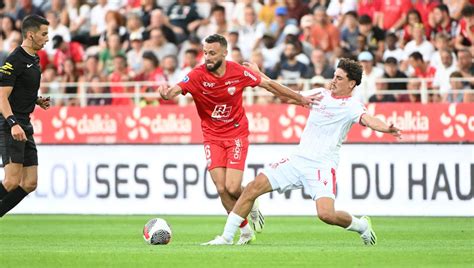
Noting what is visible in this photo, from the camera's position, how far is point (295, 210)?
20906 mm

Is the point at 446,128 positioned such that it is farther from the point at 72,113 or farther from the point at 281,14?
the point at 72,113

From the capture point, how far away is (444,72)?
898 inches

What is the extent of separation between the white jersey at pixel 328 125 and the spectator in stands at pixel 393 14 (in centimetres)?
1084

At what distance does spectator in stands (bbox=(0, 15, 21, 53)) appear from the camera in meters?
27.4

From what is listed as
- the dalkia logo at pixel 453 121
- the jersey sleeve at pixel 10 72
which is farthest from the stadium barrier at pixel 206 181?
the jersey sleeve at pixel 10 72

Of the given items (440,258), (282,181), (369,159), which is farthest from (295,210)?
(440,258)

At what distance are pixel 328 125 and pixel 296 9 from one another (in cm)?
1211

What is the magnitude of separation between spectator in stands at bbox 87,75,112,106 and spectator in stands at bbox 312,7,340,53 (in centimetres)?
444

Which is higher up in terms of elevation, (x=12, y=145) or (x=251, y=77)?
(x=251, y=77)

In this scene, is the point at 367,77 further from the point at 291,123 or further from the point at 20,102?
the point at 20,102

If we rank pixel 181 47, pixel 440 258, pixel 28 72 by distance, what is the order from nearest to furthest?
pixel 440 258, pixel 28 72, pixel 181 47

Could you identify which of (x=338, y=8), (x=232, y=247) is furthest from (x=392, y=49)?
(x=232, y=247)

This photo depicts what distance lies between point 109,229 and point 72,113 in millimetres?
7371

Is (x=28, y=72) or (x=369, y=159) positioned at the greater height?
(x=28, y=72)
